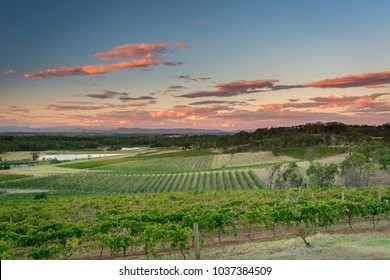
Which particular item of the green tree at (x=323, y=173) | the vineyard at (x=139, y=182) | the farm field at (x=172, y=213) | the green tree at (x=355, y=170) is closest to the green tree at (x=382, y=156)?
the farm field at (x=172, y=213)

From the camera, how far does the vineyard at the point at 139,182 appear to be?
4931 centimetres

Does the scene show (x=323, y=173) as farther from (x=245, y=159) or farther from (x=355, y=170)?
(x=245, y=159)

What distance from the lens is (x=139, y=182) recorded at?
56.3 m

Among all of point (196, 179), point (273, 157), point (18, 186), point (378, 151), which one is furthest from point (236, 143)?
point (18, 186)

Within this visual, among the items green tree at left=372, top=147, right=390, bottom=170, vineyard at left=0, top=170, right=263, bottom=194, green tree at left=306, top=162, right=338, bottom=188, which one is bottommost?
vineyard at left=0, top=170, right=263, bottom=194

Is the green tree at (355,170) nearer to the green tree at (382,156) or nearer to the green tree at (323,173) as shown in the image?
the green tree at (323,173)

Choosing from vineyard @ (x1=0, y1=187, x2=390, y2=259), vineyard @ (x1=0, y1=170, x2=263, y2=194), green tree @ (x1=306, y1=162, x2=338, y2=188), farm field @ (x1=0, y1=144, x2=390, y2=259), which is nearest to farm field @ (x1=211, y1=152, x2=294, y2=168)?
farm field @ (x1=0, y1=144, x2=390, y2=259)

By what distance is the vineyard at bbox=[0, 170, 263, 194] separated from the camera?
49.3m

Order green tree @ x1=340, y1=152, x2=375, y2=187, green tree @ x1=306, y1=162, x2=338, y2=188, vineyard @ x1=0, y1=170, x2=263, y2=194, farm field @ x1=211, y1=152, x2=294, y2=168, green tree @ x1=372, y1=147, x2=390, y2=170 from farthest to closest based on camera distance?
1. farm field @ x1=211, y1=152, x2=294, y2=168
2. vineyard @ x1=0, y1=170, x2=263, y2=194
3. green tree @ x1=372, y1=147, x2=390, y2=170
4. green tree @ x1=306, y1=162, x2=338, y2=188
5. green tree @ x1=340, y1=152, x2=375, y2=187

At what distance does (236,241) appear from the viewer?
1589 cm

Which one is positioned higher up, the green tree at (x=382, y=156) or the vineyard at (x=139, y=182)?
the green tree at (x=382, y=156)

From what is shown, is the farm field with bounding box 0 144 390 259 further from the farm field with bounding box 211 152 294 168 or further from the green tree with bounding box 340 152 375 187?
the green tree with bounding box 340 152 375 187
